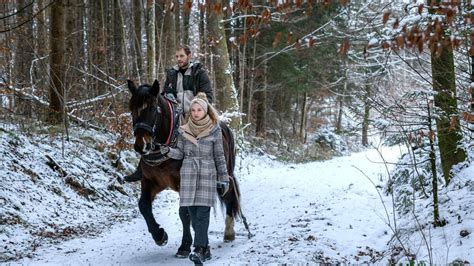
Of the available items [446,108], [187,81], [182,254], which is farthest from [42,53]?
[446,108]

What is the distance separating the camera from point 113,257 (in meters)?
6.70

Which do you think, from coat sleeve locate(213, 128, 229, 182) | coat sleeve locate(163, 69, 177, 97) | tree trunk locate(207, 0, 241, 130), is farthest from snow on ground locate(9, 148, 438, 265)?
tree trunk locate(207, 0, 241, 130)

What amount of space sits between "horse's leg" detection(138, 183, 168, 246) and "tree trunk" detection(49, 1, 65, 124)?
6.23m

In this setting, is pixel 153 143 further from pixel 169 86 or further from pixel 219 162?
pixel 169 86

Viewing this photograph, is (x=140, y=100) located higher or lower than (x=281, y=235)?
higher

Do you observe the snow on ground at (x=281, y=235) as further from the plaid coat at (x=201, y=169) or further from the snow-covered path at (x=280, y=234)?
the plaid coat at (x=201, y=169)

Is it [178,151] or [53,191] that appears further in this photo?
[53,191]

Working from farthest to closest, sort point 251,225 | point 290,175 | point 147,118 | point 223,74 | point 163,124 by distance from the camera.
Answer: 1. point 223,74
2. point 290,175
3. point 251,225
4. point 163,124
5. point 147,118

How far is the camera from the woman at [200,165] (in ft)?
19.5

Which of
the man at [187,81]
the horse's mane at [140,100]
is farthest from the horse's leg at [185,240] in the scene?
the man at [187,81]

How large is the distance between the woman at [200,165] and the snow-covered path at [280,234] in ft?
2.43

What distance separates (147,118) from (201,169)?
965 millimetres

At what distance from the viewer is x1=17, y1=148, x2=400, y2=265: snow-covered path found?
6.44 metres

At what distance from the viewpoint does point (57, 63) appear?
1289 cm
